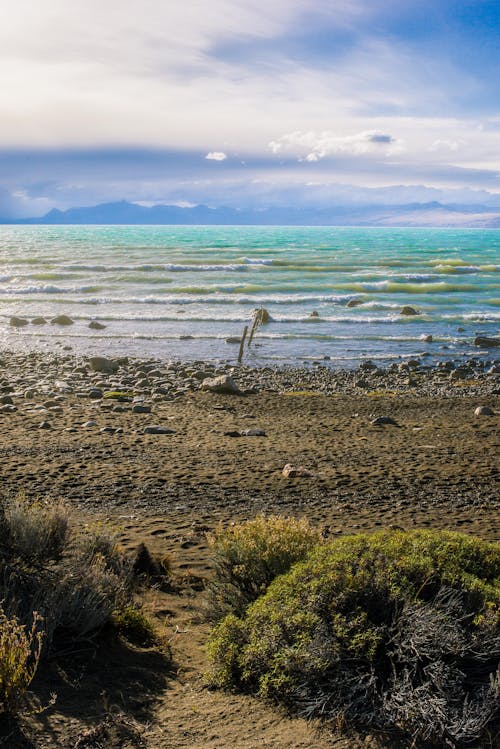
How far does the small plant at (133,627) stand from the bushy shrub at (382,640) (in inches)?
21.8

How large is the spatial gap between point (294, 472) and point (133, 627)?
395 centimetres

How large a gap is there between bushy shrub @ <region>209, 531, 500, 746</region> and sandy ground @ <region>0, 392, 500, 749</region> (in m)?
0.16

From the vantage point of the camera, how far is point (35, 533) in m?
4.31

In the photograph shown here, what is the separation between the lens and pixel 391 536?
4094mm

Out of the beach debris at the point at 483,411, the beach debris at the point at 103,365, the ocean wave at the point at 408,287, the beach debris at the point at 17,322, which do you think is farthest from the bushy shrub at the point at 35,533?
the ocean wave at the point at 408,287

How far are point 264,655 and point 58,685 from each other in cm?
103

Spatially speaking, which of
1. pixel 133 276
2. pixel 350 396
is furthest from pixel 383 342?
pixel 133 276

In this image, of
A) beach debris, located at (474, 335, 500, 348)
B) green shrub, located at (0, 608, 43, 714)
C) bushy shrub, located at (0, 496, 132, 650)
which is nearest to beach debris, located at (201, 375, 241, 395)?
bushy shrub, located at (0, 496, 132, 650)

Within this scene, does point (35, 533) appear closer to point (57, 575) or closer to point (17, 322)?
point (57, 575)

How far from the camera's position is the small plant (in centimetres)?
418

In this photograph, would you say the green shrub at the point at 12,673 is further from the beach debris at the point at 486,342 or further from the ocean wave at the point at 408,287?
the ocean wave at the point at 408,287

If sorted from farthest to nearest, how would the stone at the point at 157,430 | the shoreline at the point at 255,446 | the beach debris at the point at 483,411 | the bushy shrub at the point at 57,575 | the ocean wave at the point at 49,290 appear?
1. the ocean wave at the point at 49,290
2. the beach debris at the point at 483,411
3. the stone at the point at 157,430
4. the shoreline at the point at 255,446
5. the bushy shrub at the point at 57,575

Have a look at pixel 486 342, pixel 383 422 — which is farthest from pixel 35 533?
pixel 486 342

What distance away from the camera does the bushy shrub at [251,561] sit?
4.28 metres
